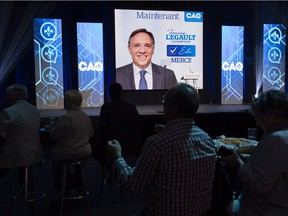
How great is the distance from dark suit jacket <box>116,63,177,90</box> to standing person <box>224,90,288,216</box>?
6.28 metres

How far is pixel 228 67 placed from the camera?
8.32 metres

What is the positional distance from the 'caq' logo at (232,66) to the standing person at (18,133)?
6136mm

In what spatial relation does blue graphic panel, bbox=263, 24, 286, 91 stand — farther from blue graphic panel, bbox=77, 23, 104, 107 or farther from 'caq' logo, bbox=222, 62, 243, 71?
blue graphic panel, bbox=77, 23, 104, 107

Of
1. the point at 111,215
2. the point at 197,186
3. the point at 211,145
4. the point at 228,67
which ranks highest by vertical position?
the point at 228,67

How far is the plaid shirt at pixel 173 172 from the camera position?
4.50 feet

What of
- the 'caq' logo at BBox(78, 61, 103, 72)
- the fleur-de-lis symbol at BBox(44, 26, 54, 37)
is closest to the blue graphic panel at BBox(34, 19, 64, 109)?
the fleur-de-lis symbol at BBox(44, 26, 54, 37)

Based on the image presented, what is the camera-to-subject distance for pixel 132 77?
7.77m

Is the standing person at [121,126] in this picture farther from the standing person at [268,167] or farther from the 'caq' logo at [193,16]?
the 'caq' logo at [193,16]

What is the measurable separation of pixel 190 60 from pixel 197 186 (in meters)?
6.71

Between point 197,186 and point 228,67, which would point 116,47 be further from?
point 197,186

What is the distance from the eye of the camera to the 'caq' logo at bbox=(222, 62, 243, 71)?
27.2 feet

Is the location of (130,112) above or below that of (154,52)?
below

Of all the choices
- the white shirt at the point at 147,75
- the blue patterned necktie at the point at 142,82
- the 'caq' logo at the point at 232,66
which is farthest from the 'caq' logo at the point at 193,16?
the blue patterned necktie at the point at 142,82

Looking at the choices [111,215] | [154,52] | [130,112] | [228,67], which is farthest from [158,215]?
[228,67]
